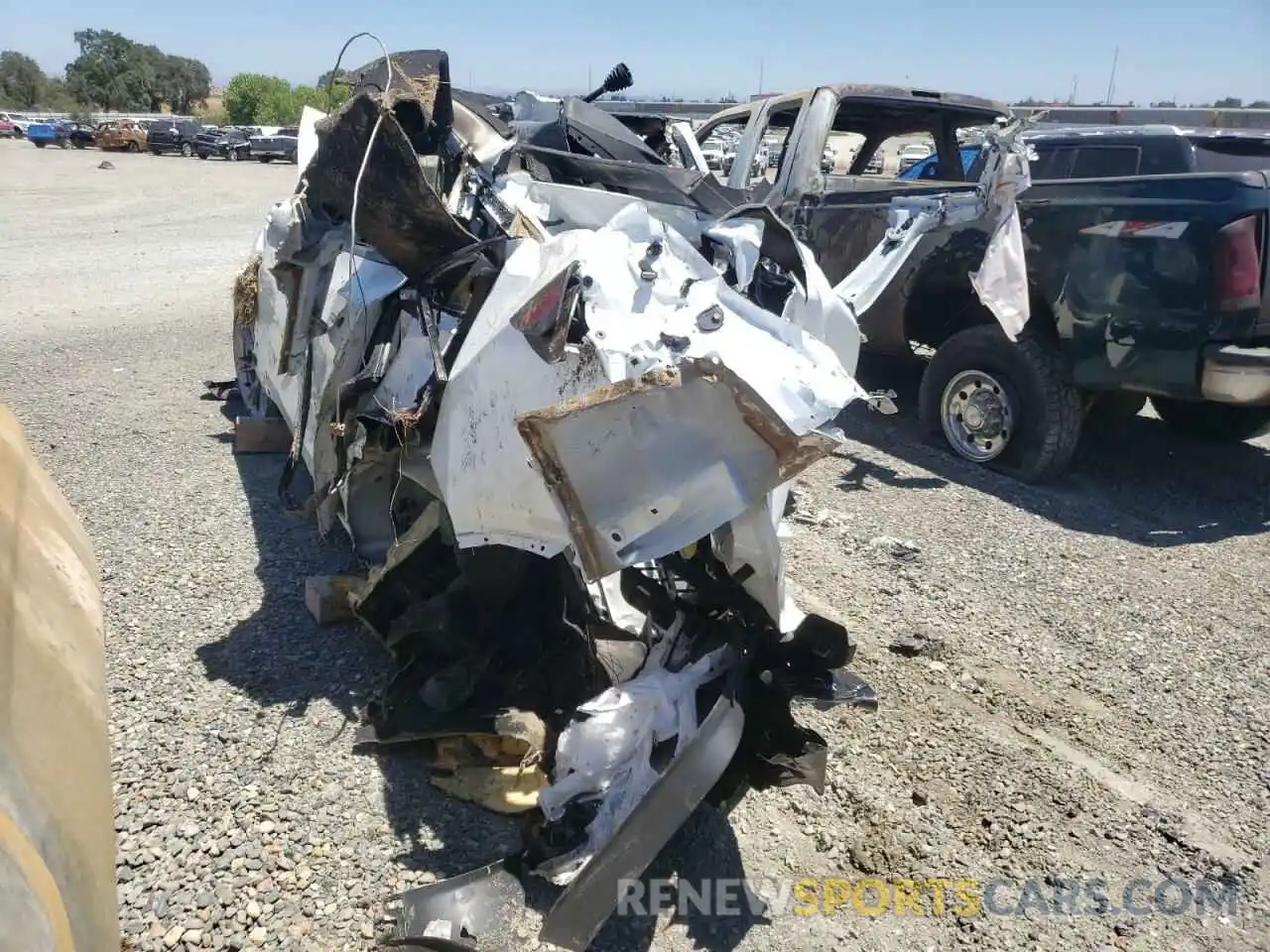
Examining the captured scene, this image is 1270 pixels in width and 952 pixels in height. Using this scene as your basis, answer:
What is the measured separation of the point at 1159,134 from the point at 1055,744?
213 inches

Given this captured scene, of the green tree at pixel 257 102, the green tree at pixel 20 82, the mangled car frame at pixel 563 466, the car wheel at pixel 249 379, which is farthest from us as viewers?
the green tree at pixel 20 82

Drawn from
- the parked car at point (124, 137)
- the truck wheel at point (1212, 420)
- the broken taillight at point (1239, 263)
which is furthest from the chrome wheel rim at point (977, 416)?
the parked car at point (124, 137)

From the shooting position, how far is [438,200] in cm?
305

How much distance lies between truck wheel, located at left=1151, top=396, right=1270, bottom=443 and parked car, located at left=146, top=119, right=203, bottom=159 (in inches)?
1665

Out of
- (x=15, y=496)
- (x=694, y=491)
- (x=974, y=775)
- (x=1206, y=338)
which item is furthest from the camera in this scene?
(x=1206, y=338)

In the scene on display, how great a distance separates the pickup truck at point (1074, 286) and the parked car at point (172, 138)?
40469mm

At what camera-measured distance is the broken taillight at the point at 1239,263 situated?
14.8 feet

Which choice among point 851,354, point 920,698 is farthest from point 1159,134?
point 920,698

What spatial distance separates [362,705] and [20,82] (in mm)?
85331

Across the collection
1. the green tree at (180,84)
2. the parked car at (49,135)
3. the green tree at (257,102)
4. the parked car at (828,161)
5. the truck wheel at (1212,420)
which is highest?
the green tree at (180,84)

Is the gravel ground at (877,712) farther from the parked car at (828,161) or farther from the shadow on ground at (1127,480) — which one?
the parked car at (828,161)

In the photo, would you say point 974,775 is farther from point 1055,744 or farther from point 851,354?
point 851,354

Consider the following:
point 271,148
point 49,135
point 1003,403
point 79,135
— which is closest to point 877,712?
point 1003,403

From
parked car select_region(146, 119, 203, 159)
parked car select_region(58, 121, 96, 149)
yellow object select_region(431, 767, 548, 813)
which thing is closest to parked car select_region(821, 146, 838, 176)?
yellow object select_region(431, 767, 548, 813)
